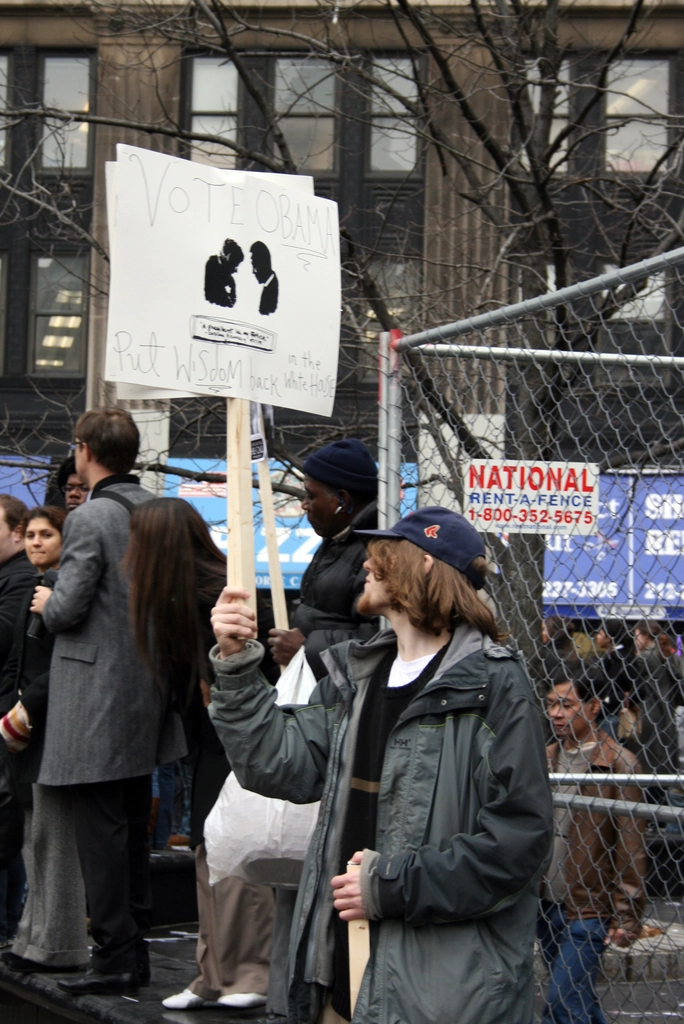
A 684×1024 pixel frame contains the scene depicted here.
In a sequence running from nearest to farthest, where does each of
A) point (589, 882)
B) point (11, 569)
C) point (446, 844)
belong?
point (446, 844) → point (589, 882) → point (11, 569)

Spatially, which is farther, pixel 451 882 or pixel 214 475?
pixel 214 475

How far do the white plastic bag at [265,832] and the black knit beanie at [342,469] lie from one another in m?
0.77

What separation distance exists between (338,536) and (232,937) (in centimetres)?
151

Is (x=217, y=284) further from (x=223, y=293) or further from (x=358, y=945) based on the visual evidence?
(x=358, y=945)

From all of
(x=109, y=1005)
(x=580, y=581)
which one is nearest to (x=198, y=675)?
(x=109, y=1005)

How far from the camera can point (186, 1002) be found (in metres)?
4.43

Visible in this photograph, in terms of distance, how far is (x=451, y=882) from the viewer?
8.63 feet

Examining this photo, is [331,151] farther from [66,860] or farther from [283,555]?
[66,860]

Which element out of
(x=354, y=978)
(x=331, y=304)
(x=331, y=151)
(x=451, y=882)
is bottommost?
(x=354, y=978)

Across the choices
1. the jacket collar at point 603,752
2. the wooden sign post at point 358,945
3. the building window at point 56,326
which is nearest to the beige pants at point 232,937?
the jacket collar at point 603,752

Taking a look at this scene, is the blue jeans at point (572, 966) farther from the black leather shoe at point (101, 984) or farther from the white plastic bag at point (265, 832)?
the black leather shoe at point (101, 984)

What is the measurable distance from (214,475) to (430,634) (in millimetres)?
4804

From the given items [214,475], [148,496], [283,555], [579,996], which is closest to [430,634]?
[579,996]

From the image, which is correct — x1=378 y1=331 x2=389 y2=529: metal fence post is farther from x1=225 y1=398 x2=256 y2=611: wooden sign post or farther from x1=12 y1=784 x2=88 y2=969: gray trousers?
x1=12 y1=784 x2=88 y2=969: gray trousers
